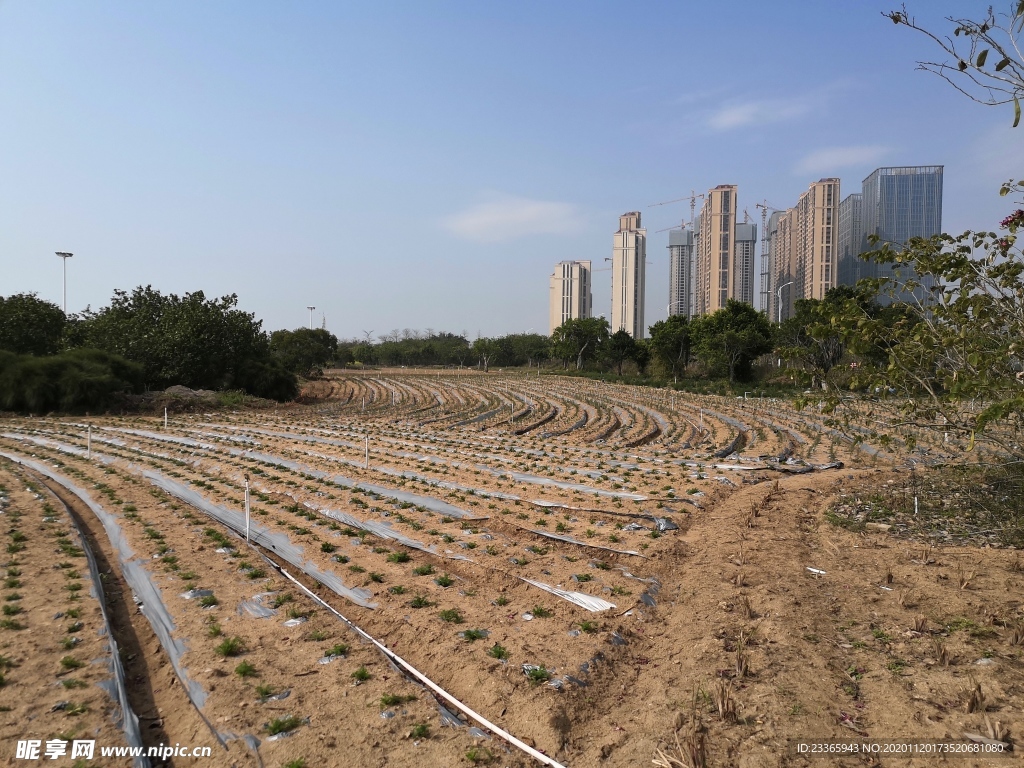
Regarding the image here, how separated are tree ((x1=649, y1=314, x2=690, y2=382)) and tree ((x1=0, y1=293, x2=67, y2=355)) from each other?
4075cm

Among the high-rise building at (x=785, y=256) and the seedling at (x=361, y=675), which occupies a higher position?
the high-rise building at (x=785, y=256)

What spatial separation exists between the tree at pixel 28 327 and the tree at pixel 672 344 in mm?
40746

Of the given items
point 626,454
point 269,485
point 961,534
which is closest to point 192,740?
point 269,485

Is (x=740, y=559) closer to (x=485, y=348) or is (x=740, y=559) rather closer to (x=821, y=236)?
(x=821, y=236)

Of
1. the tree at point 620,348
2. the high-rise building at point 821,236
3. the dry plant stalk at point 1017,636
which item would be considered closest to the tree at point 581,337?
the tree at point 620,348

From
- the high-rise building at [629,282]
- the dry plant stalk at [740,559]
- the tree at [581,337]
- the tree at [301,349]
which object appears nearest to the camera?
the dry plant stalk at [740,559]

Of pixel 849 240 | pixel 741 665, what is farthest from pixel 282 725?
pixel 849 240

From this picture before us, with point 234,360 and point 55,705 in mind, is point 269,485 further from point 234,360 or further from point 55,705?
point 234,360

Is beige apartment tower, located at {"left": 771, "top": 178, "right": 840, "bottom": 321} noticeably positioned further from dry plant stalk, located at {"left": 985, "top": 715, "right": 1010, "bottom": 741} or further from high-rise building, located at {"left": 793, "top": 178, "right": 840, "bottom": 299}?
dry plant stalk, located at {"left": 985, "top": 715, "right": 1010, "bottom": 741}

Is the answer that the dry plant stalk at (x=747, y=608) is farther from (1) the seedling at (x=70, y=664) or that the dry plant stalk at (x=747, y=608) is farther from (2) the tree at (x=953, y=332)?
(1) the seedling at (x=70, y=664)

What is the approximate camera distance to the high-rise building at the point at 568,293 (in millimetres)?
112625

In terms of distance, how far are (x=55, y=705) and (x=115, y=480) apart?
359 inches

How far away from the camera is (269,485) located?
11242 millimetres

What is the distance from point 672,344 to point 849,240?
3772cm
